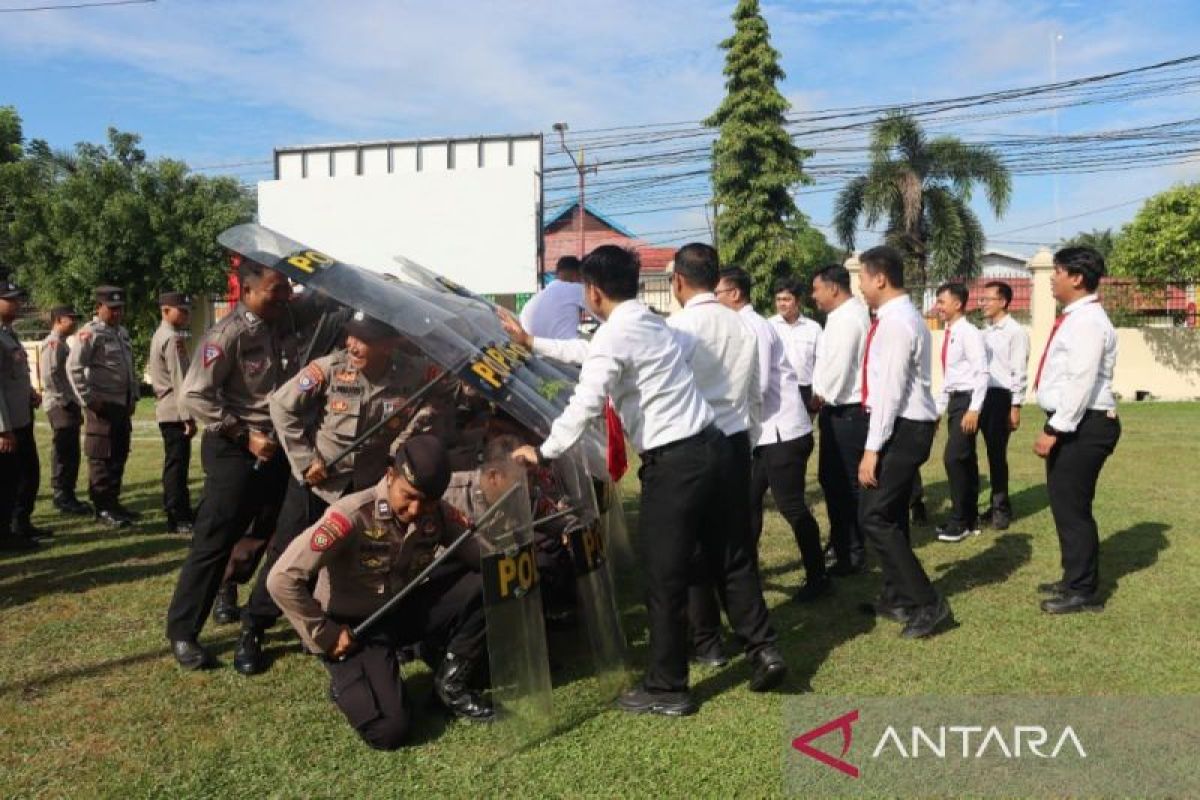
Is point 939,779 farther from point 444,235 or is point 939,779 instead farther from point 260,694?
point 444,235

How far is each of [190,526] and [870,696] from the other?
5.47 m

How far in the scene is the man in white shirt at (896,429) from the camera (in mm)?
4652

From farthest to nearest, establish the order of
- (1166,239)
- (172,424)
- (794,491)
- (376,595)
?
(1166,239) < (172,424) < (794,491) < (376,595)

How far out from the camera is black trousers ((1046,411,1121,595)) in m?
5.00

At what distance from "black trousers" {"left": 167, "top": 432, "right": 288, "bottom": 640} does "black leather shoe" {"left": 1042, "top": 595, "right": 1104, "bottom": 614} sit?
4060mm

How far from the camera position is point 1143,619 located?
4.93 meters

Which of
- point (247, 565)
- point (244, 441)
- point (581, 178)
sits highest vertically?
point (581, 178)

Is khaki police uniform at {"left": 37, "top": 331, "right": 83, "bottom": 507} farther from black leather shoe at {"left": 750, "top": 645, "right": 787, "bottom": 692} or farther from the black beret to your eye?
black leather shoe at {"left": 750, "top": 645, "right": 787, "bottom": 692}

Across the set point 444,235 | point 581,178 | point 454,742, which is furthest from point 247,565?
point 581,178

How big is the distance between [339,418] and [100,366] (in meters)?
4.69

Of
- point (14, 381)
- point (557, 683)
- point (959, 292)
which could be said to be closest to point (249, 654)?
point (557, 683)

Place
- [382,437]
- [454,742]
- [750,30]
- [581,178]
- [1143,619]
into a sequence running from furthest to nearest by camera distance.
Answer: [581,178], [750,30], [1143,619], [382,437], [454,742]

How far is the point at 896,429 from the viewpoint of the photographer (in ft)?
15.7

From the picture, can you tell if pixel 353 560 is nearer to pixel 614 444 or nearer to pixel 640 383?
pixel 614 444
